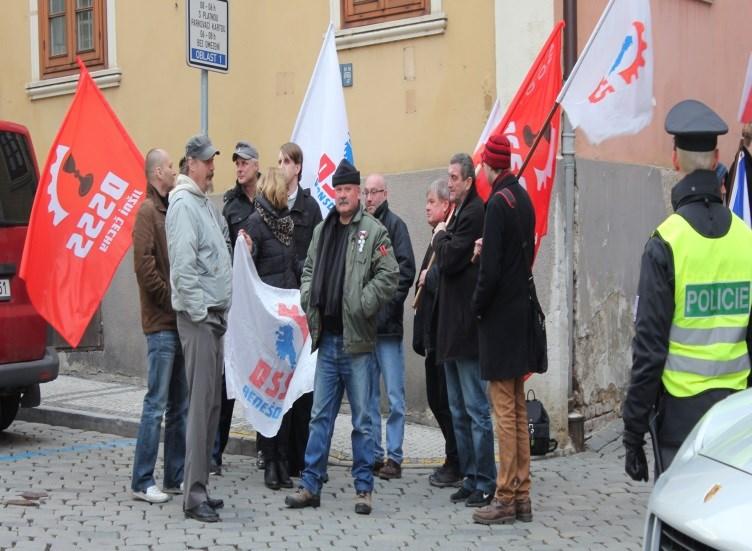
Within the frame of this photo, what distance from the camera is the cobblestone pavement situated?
6449mm

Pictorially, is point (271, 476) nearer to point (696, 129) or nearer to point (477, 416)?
point (477, 416)

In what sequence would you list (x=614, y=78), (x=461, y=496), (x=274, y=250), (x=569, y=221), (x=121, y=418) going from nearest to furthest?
1. (x=461, y=496)
2. (x=614, y=78)
3. (x=274, y=250)
4. (x=569, y=221)
5. (x=121, y=418)

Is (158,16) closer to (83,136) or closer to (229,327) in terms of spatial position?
(83,136)

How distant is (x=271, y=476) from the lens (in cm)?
789

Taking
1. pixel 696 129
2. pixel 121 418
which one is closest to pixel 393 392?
pixel 121 418

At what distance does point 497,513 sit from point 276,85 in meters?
5.61

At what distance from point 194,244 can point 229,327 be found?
1.33m

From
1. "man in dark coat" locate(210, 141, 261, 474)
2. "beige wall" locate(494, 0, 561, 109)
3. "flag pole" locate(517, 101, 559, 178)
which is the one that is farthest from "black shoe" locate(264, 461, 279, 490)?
"beige wall" locate(494, 0, 561, 109)

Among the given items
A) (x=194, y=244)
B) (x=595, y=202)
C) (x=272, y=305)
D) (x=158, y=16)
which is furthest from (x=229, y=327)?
(x=158, y=16)

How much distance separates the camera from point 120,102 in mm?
12617

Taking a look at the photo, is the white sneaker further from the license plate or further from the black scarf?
the license plate

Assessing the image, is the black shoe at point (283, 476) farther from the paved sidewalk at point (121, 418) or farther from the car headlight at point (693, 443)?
the car headlight at point (693, 443)

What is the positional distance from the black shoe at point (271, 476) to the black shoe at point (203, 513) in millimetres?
954

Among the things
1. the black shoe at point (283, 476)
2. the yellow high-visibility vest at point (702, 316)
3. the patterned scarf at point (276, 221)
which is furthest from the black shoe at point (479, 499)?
the yellow high-visibility vest at point (702, 316)
